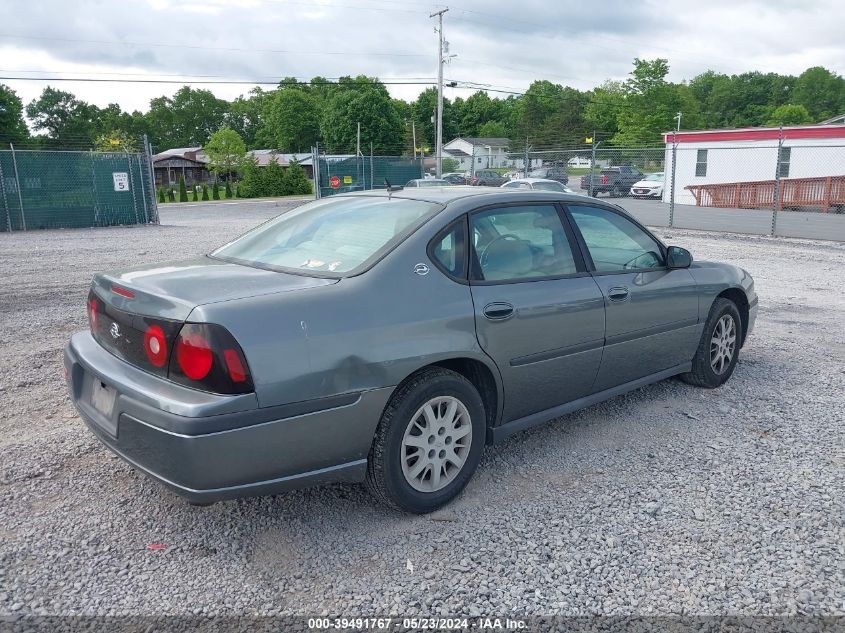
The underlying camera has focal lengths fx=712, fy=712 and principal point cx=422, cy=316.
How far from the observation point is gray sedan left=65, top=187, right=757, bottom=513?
9.12ft

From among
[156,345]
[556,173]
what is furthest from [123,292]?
[556,173]

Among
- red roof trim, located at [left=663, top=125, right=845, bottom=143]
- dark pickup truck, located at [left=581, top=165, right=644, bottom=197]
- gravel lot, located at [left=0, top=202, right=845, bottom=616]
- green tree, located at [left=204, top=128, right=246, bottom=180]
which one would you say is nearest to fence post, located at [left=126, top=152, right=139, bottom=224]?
gravel lot, located at [left=0, top=202, right=845, bottom=616]

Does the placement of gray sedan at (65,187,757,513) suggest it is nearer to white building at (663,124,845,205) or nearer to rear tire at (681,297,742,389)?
rear tire at (681,297,742,389)

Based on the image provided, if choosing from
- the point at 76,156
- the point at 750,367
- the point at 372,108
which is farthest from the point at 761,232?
the point at 372,108

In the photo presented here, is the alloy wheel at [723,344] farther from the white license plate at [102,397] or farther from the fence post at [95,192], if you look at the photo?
the fence post at [95,192]

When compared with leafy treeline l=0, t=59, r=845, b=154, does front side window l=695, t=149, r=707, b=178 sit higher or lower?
lower

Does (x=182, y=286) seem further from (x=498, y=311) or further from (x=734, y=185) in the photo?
(x=734, y=185)

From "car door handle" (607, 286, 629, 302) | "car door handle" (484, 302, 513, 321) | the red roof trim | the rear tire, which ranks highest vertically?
the red roof trim

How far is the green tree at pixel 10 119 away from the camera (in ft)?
191

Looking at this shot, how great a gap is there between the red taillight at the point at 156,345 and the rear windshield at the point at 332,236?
755 mm

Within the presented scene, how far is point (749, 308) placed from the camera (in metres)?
5.48

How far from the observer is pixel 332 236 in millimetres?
3734

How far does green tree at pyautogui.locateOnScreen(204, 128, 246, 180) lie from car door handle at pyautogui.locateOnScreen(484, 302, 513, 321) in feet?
234

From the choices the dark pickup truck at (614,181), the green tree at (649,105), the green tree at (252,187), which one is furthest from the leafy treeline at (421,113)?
the dark pickup truck at (614,181)
